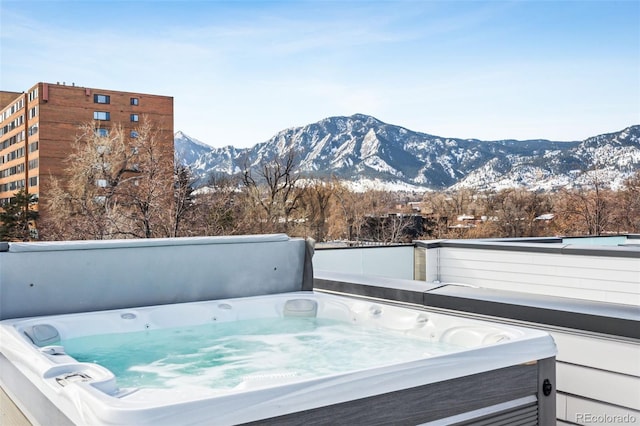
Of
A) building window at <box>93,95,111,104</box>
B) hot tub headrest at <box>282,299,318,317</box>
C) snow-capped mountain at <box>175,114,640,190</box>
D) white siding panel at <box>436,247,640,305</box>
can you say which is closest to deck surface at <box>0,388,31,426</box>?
hot tub headrest at <box>282,299,318,317</box>

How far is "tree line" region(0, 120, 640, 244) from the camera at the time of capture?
38.8 feet

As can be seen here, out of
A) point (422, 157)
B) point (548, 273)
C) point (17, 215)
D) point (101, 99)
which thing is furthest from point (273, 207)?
point (422, 157)

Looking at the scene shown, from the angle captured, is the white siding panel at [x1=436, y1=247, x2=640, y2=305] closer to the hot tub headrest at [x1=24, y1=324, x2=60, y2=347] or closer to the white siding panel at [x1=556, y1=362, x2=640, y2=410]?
the white siding panel at [x1=556, y1=362, x2=640, y2=410]

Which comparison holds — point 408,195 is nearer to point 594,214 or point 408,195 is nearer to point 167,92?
point 594,214

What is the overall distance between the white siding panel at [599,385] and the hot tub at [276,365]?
0.16 metres

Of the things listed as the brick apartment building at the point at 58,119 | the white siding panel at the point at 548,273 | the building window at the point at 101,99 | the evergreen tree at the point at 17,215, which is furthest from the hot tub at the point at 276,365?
the building window at the point at 101,99

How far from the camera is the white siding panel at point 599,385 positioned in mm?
1945

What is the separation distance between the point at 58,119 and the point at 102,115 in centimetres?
236

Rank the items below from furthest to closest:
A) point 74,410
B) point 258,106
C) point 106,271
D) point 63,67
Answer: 1. point 63,67
2. point 258,106
3. point 106,271
4. point 74,410

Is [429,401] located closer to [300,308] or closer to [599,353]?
[599,353]

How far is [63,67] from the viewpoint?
30.2 m

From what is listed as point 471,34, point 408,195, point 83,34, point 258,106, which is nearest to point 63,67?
point 258,106

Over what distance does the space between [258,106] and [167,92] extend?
31.8 ft

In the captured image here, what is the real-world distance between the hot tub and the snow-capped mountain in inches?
393
